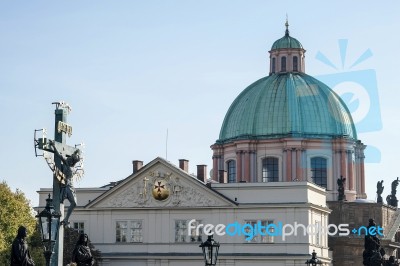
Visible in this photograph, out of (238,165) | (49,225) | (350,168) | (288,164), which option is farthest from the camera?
(238,165)

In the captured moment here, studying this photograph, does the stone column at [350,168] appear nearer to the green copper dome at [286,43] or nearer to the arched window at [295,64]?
the arched window at [295,64]

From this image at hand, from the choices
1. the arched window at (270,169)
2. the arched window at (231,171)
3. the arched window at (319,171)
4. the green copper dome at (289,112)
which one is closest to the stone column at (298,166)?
the arched window at (319,171)

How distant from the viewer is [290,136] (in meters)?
82.2

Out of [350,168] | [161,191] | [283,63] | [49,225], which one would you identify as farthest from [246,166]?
[49,225]

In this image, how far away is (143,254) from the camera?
233 ft

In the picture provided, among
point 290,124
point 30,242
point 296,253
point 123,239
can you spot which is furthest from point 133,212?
point 290,124

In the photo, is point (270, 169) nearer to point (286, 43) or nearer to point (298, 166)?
point (298, 166)

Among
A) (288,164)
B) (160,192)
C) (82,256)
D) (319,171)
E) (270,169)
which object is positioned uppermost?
(288,164)

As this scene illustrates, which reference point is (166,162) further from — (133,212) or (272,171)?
(272,171)

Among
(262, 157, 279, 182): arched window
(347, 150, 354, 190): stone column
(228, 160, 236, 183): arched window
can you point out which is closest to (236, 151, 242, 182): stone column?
(228, 160, 236, 183): arched window

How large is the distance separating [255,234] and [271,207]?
2210 mm

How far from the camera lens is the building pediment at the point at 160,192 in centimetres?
7050

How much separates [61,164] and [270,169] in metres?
59.1

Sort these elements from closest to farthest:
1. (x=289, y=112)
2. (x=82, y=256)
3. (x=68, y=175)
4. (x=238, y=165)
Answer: (x=82, y=256), (x=68, y=175), (x=238, y=165), (x=289, y=112)
